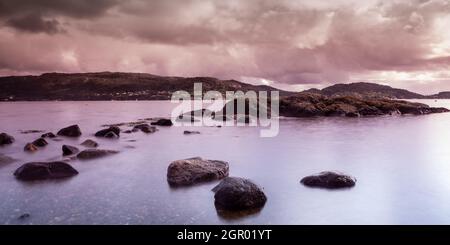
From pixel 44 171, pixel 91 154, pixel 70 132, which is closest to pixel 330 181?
pixel 44 171

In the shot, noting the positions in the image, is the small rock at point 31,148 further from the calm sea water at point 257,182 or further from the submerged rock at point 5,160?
the submerged rock at point 5,160

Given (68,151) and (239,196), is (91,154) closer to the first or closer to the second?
(68,151)

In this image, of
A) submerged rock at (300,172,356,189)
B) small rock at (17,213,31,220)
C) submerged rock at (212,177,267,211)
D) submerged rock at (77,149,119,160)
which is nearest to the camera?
small rock at (17,213,31,220)

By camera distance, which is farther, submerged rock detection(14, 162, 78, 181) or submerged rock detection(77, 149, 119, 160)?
submerged rock detection(77, 149, 119, 160)

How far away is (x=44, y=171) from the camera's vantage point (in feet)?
58.3

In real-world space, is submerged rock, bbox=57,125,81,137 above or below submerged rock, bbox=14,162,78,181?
above

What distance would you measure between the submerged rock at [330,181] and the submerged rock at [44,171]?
10396 millimetres

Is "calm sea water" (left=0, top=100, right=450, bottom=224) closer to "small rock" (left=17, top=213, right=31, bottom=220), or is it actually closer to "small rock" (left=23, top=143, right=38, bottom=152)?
"small rock" (left=17, top=213, right=31, bottom=220)

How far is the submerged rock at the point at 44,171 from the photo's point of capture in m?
17.7

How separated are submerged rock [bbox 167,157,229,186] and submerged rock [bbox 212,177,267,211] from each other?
2947 millimetres

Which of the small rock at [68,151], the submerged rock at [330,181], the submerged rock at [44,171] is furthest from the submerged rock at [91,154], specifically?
the submerged rock at [330,181]

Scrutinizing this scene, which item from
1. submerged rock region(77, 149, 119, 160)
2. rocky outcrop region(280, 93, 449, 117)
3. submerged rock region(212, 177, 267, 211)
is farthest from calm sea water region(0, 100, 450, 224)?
rocky outcrop region(280, 93, 449, 117)

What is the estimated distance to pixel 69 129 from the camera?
37.7m

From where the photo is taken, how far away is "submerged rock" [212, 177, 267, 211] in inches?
534
